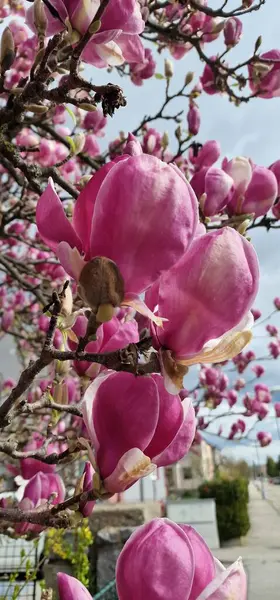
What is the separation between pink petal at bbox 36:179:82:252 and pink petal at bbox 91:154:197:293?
4 cm

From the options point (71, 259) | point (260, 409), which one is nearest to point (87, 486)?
point (71, 259)

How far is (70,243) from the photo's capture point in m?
0.50

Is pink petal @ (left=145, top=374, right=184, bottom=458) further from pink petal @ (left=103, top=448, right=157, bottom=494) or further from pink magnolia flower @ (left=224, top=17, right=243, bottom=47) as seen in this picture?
pink magnolia flower @ (left=224, top=17, right=243, bottom=47)

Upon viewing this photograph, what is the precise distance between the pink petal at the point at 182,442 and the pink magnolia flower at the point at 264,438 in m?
4.61

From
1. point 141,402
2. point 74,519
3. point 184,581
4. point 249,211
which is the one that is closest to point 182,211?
point 141,402

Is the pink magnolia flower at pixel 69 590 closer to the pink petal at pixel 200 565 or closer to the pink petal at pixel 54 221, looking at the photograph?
the pink petal at pixel 200 565

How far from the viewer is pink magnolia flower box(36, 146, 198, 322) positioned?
438 mm

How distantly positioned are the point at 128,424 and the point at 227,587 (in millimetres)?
162

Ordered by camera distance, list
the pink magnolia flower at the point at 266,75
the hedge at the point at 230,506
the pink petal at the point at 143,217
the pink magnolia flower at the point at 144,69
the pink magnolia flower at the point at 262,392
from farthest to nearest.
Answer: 1. the hedge at the point at 230,506
2. the pink magnolia flower at the point at 262,392
3. the pink magnolia flower at the point at 144,69
4. the pink magnolia flower at the point at 266,75
5. the pink petal at the point at 143,217

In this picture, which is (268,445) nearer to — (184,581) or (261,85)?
(261,85)

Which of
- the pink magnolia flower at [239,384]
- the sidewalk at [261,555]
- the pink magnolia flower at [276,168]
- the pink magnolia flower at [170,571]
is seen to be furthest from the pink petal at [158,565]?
the sidewalk at [261,555]

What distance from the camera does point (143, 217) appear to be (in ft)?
1.44

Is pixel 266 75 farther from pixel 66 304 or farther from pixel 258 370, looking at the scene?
pixel 258 370

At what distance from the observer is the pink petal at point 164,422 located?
532 mm
